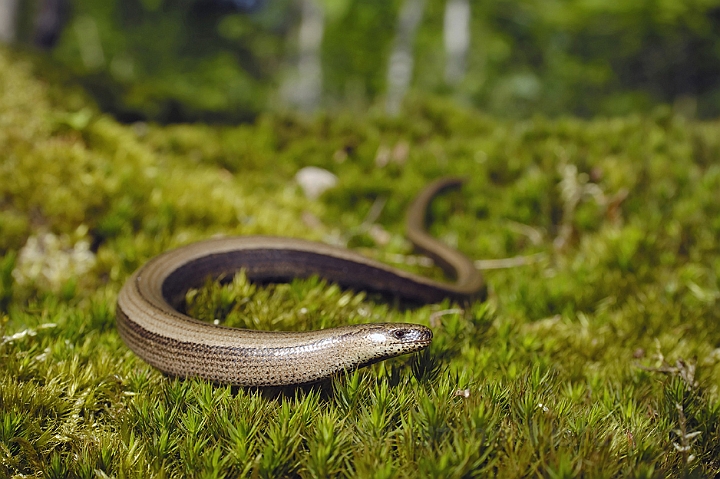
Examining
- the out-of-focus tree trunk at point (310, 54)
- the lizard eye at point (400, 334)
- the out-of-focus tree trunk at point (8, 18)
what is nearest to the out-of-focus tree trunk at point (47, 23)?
the out-of-focus tree trunk at point (8, 18)

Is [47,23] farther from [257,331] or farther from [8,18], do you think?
[257,331]

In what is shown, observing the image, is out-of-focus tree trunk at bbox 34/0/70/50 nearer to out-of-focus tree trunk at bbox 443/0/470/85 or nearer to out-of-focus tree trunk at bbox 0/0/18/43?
out-of-focus tree trunk at bbox 0/0/18/43

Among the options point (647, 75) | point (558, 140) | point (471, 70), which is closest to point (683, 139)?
point (558, 140)

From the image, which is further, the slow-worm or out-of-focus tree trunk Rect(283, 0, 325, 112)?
out-of-focus tree trunk Rect(283, 0, 325, 112)

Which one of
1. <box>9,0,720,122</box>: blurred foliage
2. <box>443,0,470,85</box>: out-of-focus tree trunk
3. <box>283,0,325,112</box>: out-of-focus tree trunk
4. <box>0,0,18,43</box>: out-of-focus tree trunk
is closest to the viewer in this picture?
<box>0,0,18,43</box>: out-of-focus tree trunk

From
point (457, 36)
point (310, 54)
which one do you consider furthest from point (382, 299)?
point (310, 54)

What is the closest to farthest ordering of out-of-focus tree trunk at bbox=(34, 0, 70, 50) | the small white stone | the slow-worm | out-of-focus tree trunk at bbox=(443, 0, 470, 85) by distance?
the slow-worm → the small white stone → out-of-focus tree trunk at bbox=(34, 0, 70, 50) → out-of-focus tree trunk at bbox=(443, 0, 470, 85)

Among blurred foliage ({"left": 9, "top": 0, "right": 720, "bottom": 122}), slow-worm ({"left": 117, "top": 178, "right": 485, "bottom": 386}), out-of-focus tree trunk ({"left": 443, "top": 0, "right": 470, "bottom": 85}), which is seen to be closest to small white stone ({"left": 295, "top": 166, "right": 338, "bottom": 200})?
slow-worm ({"left": 117, "top": 178, "right": 485, "bottom": 386})

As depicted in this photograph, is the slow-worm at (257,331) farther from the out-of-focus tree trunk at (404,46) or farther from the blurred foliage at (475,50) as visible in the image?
the out-of-focus tree trunk at (404,46)
